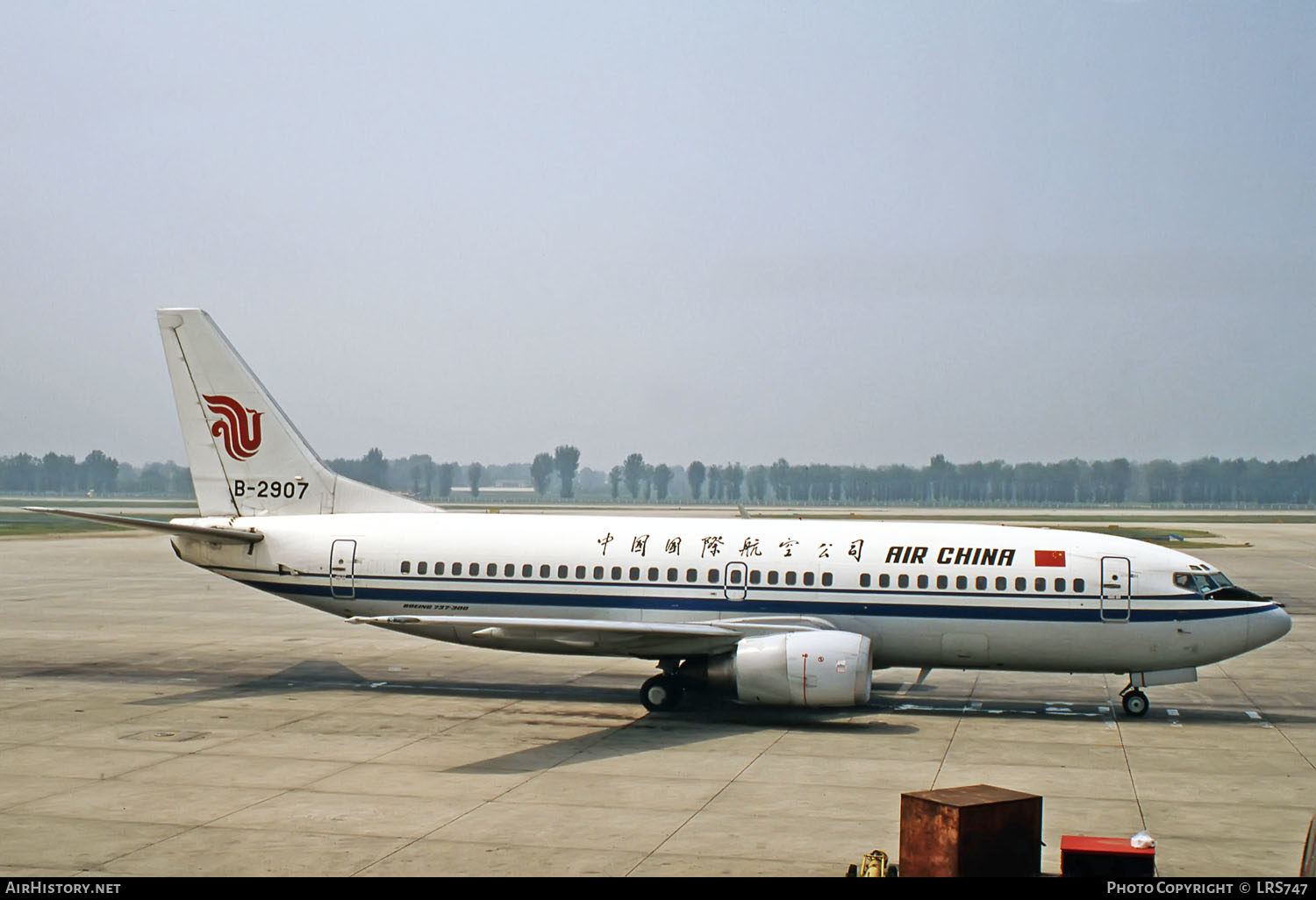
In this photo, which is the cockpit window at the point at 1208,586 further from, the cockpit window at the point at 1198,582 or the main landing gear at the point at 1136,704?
the main landing gear at the point at 1136,704

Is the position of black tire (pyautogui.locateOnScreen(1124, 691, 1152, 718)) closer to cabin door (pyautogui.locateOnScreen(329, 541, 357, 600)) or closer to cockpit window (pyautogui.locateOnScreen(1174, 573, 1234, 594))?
cockpit window (pyautogui.locateOnScreen(1174, 573, 1234, 594))

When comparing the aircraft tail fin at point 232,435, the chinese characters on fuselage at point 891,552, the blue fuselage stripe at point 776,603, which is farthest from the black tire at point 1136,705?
the aircraft tail fin at point 232,435

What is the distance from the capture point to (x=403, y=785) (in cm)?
1788

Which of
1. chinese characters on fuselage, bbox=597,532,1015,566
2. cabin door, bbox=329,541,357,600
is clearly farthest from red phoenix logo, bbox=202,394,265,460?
chinese characters on fuselage, bbox=597,532,1015,566

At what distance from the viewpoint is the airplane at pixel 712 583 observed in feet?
77.1

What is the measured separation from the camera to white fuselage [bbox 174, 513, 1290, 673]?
931 inches

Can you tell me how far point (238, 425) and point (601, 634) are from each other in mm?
10844

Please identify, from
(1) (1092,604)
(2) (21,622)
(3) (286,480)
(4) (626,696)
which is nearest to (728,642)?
(4) (626,696)

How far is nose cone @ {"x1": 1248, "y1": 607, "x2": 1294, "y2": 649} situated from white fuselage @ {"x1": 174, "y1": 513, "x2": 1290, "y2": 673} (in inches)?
1.5

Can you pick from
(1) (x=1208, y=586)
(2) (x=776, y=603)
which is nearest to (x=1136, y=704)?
(1) (x=1208, y=586)

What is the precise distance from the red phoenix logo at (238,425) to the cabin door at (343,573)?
361cm
